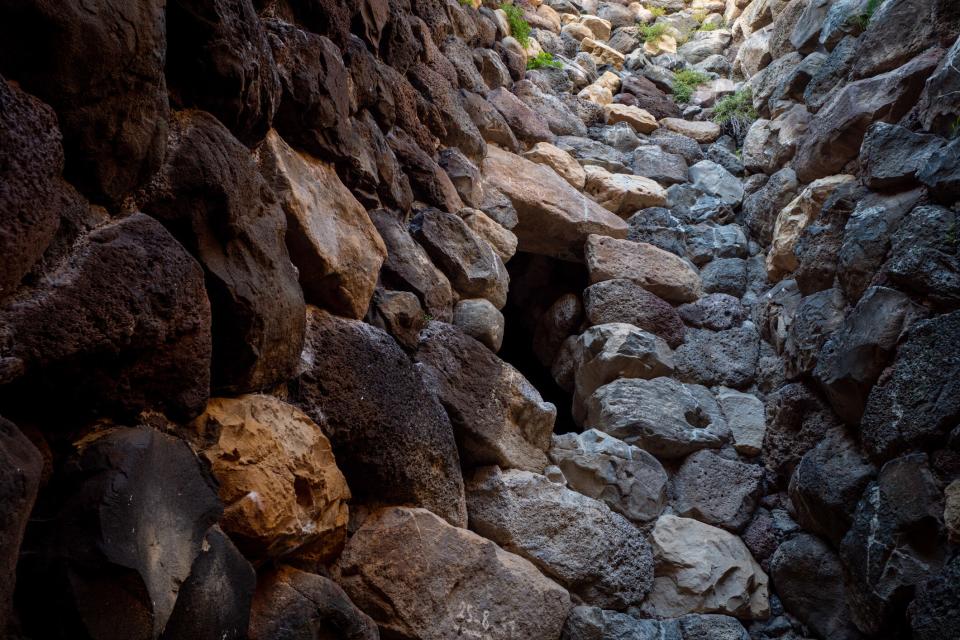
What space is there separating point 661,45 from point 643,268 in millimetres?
2828

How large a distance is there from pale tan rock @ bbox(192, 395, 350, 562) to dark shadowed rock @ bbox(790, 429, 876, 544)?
1443mm

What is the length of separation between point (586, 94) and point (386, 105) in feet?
7.95

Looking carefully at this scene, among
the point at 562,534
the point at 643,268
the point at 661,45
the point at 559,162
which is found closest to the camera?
the point at 562,534

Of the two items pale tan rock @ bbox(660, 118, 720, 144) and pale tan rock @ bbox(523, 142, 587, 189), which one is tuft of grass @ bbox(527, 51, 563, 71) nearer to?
pale tan rock @ bbox(660, 118, 720, 144)

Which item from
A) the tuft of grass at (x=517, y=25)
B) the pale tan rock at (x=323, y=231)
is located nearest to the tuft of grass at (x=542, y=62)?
the tuft of grass at (x=517, y=25)

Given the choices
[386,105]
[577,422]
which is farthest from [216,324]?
[577,422]

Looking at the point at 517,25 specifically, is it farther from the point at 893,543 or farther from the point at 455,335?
the point at 893,543

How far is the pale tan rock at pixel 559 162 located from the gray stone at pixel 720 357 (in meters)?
0.99

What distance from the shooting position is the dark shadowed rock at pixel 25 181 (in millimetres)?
889

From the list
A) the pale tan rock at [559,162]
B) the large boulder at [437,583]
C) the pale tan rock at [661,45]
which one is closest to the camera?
the large boulder at [437,583]

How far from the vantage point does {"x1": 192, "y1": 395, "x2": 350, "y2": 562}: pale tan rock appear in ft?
4.13

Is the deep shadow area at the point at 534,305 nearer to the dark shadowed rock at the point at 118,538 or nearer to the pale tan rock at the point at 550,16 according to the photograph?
the pale tan rock at the point at 550,16

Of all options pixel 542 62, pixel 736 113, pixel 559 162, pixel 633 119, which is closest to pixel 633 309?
pixel 559 162

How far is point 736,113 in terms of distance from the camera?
430 centimetres
